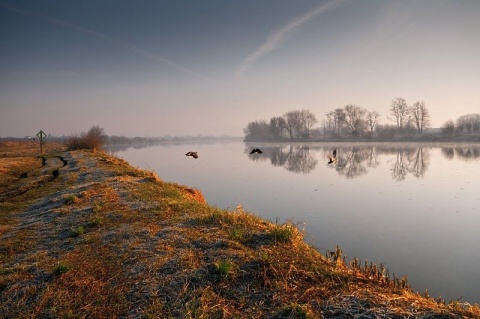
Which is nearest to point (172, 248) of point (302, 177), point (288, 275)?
point (288, 275)

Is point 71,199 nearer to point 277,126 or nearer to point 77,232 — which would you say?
point 77,232

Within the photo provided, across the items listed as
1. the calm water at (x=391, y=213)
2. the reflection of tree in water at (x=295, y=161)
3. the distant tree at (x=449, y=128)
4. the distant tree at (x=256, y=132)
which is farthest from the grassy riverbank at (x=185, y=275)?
the distant tree at (x=256, y=132)

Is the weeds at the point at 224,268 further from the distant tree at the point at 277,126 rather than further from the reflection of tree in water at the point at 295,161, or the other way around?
the distant tree at the point at 277,126

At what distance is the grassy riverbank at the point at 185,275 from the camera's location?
5.16 m

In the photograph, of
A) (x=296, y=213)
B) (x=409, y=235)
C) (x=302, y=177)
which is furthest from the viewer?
(x=302, y=177)

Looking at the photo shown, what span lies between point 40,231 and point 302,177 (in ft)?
80.5

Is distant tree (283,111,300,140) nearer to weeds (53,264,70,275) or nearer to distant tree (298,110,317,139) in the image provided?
distant tree (298,110,317,139)

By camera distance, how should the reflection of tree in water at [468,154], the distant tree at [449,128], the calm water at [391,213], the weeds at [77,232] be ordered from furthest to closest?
1. the distant tree at [449,128]
2. the reflection of tree in water at [468,154]
3. the calm water at [391,213]
4. the weeds at [77,232]

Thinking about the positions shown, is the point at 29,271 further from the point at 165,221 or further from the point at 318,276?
the point at 318,276

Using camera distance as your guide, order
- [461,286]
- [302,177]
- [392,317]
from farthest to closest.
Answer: [302,177], [461,286], [392,317]

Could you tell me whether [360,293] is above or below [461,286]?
above

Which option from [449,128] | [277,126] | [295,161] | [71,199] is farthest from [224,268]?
[277,126]

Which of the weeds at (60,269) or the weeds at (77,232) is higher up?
the weeds at (77,232)

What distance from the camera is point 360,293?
17.6ft
